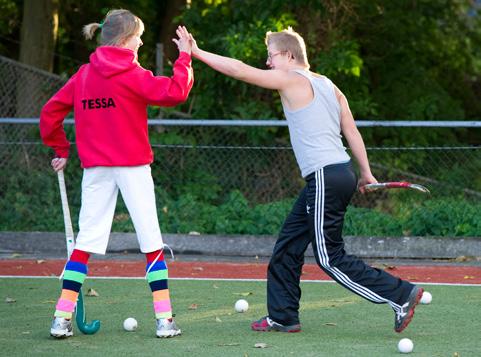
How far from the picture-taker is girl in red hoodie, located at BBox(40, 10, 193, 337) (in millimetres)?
6457

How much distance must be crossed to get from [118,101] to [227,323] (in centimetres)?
174

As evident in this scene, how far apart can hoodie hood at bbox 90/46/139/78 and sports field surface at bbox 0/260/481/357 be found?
1.63 metres

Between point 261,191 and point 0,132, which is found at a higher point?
point 0,132

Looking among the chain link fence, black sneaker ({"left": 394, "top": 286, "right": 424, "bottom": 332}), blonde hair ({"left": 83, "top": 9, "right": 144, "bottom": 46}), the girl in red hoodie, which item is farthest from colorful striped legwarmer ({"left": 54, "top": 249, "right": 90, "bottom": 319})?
the chain link fence

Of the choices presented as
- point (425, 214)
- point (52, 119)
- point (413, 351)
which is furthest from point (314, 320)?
point (425, 214)

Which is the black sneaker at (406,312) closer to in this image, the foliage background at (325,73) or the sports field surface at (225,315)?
the sports field surface at (225,315)

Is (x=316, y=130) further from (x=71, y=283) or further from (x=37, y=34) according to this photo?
(x=37, y=34)

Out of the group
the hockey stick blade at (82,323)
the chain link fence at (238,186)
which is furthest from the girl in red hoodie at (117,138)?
the chain link fence at (238,186)

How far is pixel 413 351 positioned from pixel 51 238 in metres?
6.04

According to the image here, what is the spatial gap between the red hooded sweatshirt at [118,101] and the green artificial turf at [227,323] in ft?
3.69

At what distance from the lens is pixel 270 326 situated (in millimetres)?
6953

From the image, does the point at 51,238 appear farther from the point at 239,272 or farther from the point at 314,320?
the point at 314,320

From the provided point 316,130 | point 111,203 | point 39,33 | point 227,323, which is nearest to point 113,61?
point 111,203

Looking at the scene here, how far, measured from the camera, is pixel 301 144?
665 cm
